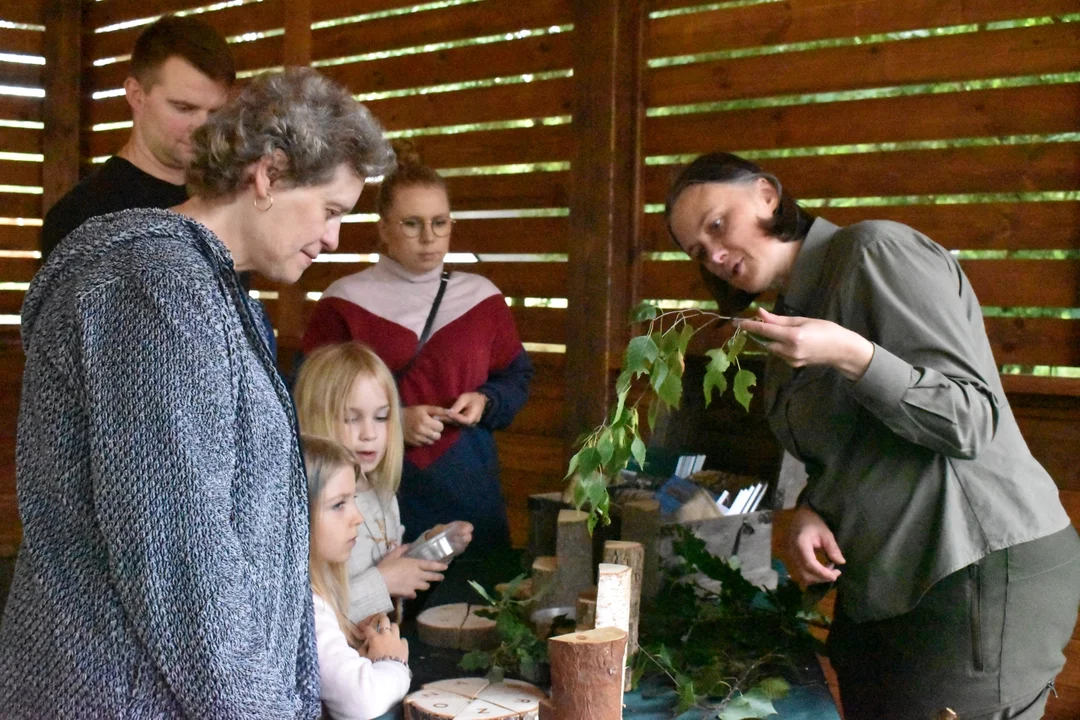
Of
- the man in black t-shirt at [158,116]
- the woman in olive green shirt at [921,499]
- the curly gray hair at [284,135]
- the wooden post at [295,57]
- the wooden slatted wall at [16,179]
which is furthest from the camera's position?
the wooden slatted wall at [16,179]

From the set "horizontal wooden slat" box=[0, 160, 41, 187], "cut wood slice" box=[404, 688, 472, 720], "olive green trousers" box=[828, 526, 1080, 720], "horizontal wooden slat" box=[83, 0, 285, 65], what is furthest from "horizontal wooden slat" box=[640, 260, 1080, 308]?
"horizontal wooden slat" box=[0, 160, 41, 187]

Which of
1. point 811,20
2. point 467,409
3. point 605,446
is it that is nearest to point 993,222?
point 811,20

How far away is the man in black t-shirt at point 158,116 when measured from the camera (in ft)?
8.12

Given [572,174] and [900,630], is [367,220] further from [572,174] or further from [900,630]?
[900,630]

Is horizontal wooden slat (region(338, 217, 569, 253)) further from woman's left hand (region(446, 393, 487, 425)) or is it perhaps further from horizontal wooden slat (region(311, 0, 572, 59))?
woman's left hand (region(446, 393, 487, 425))

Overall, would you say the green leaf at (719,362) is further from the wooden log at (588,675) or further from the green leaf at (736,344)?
the wooden log at (588,675)

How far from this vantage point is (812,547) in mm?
1882

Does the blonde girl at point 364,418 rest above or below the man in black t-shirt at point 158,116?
below

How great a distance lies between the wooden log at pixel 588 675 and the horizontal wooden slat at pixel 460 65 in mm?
3670

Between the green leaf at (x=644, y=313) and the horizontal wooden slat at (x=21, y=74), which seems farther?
the horizontal wooden slat at (x=21, y=74)

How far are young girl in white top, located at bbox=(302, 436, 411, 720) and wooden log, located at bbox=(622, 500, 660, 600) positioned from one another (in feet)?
1.57

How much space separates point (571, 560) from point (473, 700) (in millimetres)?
436

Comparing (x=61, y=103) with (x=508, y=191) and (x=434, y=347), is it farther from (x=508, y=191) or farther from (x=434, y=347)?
(x=434, y=347)

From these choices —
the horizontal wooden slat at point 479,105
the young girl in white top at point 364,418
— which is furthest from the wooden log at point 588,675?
the horizontal wooden slat at point 479,105
